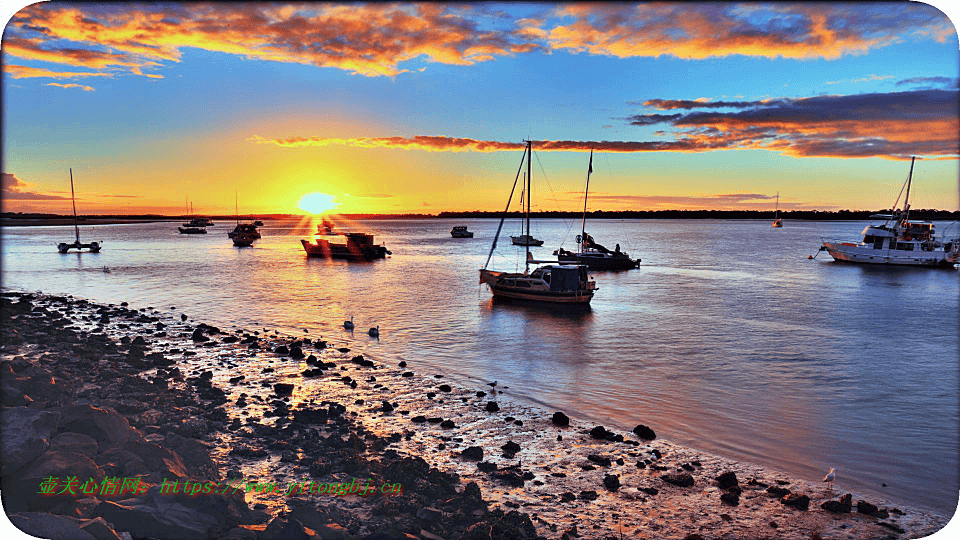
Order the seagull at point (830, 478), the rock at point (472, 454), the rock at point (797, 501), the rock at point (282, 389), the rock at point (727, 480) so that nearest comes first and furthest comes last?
Answer: the rock at point (797, 501)
the rock at point (727, 480)
the seagull at point (830, 478)
the rock at point (472, 454)
the rock at point (282, 389)

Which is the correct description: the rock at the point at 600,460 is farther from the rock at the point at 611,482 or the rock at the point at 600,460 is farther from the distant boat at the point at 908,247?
the distant boat at the point at 908,247

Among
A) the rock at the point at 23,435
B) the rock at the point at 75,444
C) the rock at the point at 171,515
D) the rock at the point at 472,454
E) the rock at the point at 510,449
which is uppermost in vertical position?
the rock at the point at 23,435

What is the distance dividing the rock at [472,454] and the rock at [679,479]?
312 cm

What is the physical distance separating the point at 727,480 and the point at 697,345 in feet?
45.5

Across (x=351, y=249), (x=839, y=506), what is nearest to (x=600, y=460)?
(x=839, y=506)

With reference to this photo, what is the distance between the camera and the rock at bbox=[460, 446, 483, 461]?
9.36m

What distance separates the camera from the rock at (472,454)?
9359 mm

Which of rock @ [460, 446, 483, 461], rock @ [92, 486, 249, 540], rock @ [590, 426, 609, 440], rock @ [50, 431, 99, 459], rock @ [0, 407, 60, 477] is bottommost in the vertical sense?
rock @ [590, 426, 609, 440]

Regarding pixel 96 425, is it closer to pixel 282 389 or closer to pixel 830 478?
pixel 282 389

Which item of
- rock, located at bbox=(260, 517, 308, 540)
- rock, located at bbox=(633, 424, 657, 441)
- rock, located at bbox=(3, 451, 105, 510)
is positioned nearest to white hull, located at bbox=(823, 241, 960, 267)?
rock, located at bbox=(633, 424, 657, 441)

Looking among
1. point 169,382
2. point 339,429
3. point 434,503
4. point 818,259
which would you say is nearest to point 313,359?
point 169,382

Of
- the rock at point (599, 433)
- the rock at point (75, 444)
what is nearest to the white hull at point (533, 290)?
the rock at point (599, 433)

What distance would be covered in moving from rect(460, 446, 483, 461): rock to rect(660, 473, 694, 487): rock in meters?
3.12

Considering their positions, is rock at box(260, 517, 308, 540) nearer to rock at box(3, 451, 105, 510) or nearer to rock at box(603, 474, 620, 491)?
rock at box(3, 451, 105, 510)
